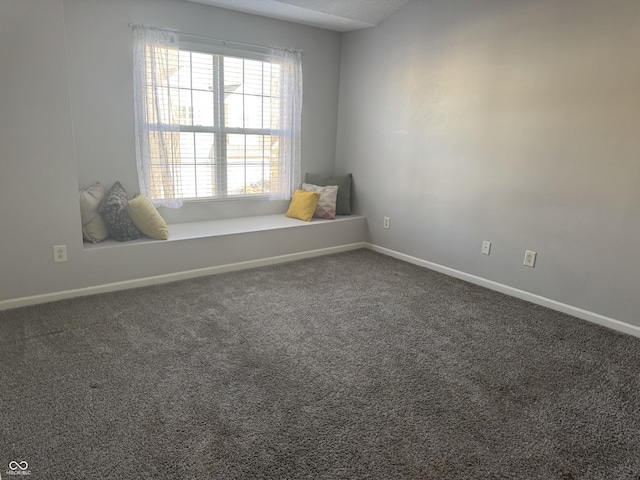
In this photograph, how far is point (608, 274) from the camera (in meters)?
2.97

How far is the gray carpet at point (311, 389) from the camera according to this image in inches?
67.2

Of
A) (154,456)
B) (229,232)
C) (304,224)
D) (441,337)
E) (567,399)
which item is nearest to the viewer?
(154,456)

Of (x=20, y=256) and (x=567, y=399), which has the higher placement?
(x=20, y=256)

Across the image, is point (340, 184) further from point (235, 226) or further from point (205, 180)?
point (205, 180)

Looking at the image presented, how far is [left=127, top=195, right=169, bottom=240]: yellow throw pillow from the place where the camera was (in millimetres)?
3455

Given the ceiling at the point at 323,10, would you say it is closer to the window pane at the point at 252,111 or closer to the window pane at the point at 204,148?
the window pane at the point at 252,111

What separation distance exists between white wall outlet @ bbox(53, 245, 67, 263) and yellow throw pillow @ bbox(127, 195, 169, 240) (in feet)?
1.84

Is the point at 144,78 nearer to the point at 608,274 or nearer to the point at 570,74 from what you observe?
the point at 570,74

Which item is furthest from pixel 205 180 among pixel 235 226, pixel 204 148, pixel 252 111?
pixel 252 111

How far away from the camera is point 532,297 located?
3.41 metres

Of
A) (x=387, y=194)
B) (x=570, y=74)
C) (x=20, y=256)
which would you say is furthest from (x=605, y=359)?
(x=20, y=256)

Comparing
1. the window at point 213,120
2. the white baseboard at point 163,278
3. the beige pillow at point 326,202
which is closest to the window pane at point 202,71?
the window at point 213,120

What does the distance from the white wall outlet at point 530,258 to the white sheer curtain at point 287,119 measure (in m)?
2.47

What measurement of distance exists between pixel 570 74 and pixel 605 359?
1.92 m
